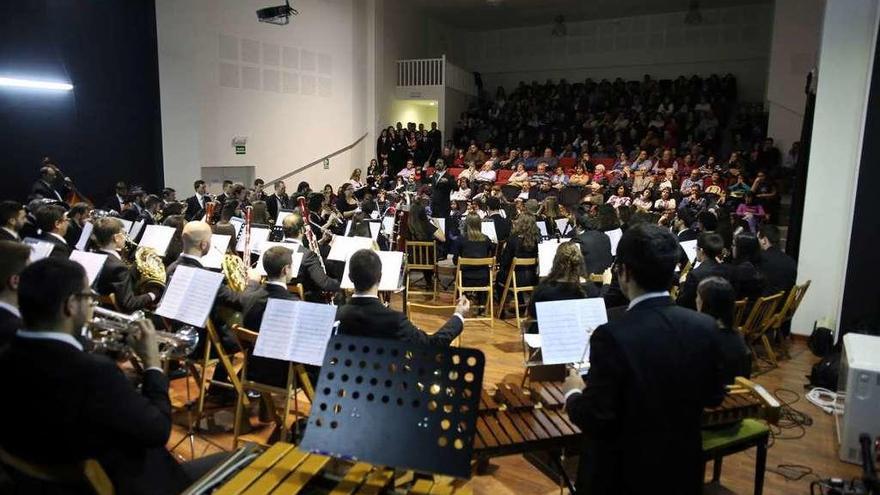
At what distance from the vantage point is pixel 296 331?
3154mm

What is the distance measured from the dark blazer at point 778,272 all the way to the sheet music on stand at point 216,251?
5221 millimetres

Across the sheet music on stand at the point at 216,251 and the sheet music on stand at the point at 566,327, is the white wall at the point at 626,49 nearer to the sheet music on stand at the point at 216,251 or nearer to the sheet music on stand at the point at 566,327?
the sheet music on stand at the point at 216,251

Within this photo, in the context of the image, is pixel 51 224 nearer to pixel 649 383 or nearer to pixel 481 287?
pixel 481 287

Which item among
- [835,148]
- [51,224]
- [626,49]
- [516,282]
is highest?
[626,49]

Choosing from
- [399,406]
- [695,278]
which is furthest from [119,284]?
[695,278]

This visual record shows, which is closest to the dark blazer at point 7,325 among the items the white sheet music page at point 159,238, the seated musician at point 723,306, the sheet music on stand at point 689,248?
the white sheet music page at point 159,238

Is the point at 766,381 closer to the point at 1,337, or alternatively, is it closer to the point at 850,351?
the point at 850,351

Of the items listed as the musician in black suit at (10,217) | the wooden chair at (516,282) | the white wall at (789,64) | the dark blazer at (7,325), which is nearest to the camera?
the dark blazer at (7,325)

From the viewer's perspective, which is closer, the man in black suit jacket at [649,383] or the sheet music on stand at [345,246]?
the man in black suit jacket at [649,383]

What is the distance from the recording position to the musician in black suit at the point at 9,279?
2.46 metres

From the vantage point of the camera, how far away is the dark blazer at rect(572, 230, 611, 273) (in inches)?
244

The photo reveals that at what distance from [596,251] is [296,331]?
3.97 meters

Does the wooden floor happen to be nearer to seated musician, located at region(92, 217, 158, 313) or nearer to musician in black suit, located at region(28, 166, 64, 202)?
seated musician, located at region(92, 217, 158, 313)

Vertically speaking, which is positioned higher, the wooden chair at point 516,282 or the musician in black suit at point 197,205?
the musician in black suit at point 197,205
